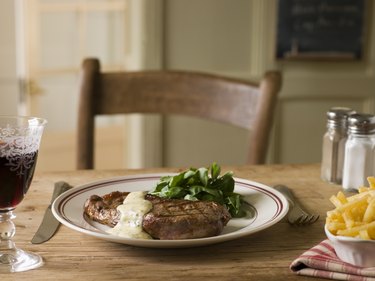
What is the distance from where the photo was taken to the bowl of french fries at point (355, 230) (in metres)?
0.92

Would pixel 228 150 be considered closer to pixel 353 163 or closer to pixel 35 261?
pixel 353 163

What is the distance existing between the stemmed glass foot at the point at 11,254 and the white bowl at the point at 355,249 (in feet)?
1.37

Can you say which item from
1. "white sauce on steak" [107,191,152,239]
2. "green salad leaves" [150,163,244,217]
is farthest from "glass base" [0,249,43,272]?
"green salad leaves" [150,163,244,217]

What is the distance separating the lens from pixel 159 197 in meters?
1.12

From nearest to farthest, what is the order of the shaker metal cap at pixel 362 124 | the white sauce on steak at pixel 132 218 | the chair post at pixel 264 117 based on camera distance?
the white sauce on steak at pixel 132 218 < the shaker metal cap at pixel 362 124 < the chair post at pixel 264 117

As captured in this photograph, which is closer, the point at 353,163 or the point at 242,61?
the point at 353,163

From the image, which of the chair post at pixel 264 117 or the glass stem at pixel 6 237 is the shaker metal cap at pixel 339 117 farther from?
the glass stem at pixel 6 237

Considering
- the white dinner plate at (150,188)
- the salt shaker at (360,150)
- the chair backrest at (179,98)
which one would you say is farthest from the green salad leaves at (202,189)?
the chair backrest at (179,98)

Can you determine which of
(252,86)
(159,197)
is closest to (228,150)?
(252,86)

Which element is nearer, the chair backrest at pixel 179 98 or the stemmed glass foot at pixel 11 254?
the stemmed glass foot at pixel 11 254

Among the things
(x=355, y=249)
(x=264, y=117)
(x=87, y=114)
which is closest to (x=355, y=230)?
(x=355, y=249)

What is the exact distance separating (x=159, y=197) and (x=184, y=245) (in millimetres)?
141

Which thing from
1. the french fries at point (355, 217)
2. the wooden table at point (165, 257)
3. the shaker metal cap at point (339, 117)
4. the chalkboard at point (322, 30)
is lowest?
the wooden table at point (165, 257)

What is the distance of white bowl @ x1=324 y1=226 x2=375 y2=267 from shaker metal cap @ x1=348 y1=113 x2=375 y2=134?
424mm
